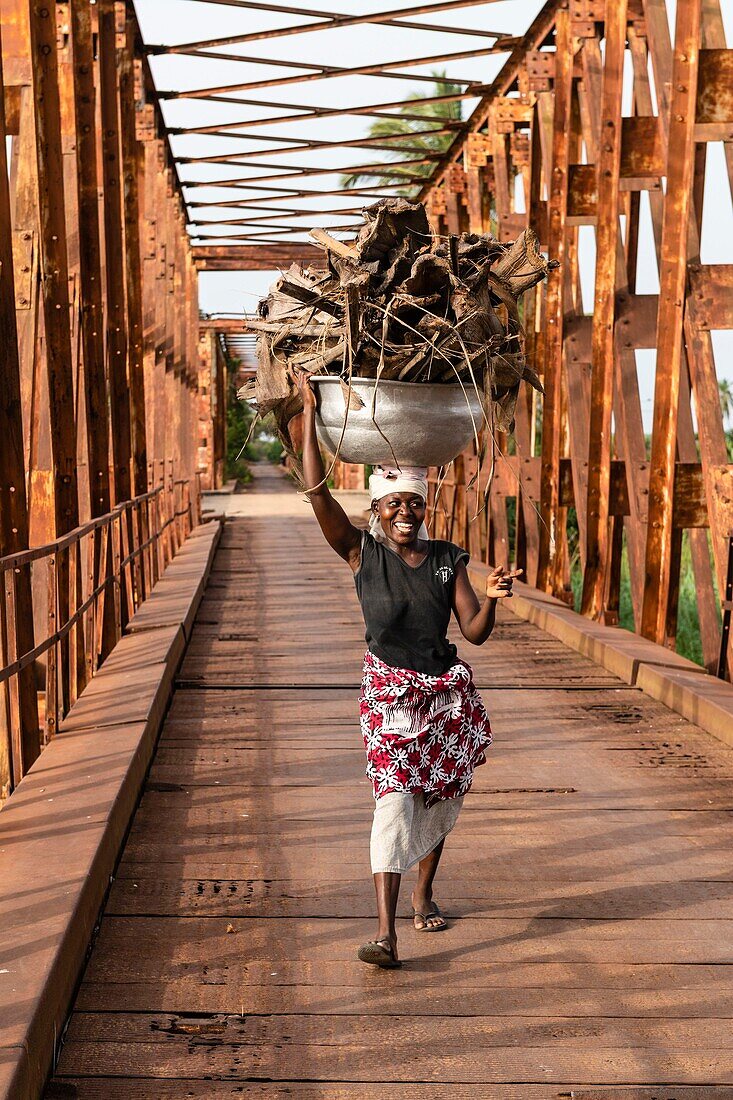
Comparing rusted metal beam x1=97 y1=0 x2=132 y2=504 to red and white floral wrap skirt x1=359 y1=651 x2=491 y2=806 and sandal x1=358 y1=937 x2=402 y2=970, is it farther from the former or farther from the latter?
sandal x1=358 y1=937 x2=402 y2=970

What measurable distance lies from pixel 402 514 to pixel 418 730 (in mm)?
613

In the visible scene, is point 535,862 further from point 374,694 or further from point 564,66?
point 564,66

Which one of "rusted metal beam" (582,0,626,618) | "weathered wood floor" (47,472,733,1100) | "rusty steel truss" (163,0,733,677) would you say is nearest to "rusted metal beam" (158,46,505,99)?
"rusty steel truss" (163,0,733,677)

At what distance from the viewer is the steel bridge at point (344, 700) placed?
3.37 metres

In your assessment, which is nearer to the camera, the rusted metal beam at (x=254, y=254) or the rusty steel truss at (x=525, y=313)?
the rusty steel truss at (x=525, y=313)

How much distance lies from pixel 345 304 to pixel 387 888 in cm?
158

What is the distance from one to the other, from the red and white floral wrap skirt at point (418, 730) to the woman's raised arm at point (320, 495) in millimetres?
346

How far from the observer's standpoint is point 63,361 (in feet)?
21.8

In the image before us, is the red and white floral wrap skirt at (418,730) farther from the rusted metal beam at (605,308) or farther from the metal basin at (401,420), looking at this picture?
the rusted metal beam at (605,308)

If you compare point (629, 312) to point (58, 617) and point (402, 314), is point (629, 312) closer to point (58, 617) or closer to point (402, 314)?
point (58, 617)

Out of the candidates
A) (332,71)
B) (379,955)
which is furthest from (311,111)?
(379,955)

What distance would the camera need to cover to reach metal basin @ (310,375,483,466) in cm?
367

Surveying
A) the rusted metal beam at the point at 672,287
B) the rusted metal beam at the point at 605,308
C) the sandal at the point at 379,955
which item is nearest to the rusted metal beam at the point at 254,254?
the rusted metal beam at the point at 605,308

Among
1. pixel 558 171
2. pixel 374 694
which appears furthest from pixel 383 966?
pixel 558 171
